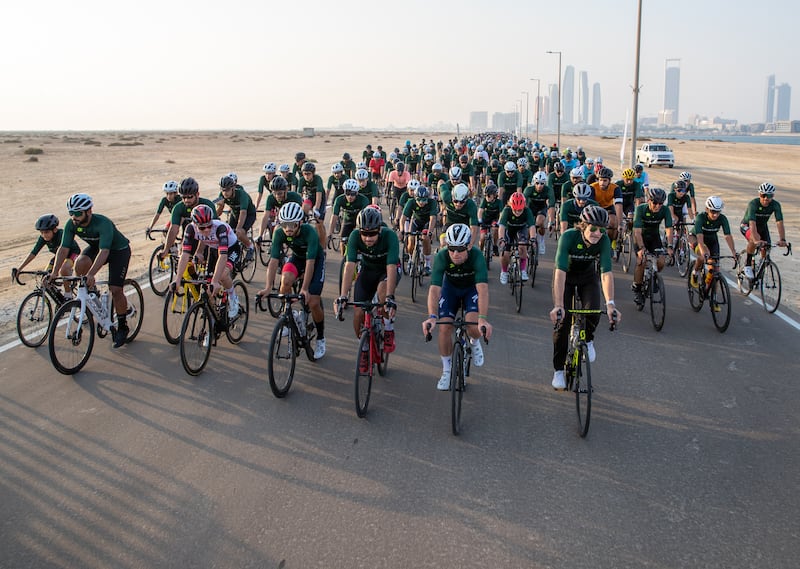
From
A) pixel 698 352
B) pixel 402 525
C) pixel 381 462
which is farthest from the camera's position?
pixel 698 352

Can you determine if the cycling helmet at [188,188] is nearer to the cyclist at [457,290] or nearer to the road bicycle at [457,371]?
the cyclist at [457,290]

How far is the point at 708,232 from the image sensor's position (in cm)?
978

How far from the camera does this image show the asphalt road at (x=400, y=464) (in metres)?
4.13

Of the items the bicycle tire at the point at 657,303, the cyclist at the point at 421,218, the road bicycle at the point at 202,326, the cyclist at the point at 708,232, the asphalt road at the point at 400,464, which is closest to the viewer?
the asphalt road at the point at 400,464

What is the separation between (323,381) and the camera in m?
7.12

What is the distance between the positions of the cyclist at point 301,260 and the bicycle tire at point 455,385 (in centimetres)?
198

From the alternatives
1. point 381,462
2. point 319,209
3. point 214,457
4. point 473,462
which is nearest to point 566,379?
point 473,462

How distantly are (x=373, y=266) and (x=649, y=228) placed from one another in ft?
16.9

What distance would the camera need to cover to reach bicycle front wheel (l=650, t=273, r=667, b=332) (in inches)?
354

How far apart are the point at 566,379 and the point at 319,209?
29.0 ft


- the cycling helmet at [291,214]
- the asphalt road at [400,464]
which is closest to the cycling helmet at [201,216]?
the cycling helmet at [291,214]

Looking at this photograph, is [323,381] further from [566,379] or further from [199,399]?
[566,379]

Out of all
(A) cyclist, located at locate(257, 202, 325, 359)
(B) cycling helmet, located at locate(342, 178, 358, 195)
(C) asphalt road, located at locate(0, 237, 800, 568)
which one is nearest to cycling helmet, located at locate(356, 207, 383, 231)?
(A) cyclist, located at locate(257, 202, 325, 359)

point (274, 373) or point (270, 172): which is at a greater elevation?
point (270, 172)
